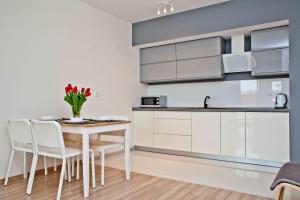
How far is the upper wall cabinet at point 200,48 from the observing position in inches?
156

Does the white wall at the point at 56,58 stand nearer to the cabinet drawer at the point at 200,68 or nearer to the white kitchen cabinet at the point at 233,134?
the cabinet drawer at the point at 200,68

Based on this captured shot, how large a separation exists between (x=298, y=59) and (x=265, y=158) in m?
1.49

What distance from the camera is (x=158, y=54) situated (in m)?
4.66

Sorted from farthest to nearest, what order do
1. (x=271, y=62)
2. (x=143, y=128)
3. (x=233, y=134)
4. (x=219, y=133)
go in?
1. (x=143, y=128)
2. (x=219, y=133)
3. (x=233, y=134)
4. (x=271, y=62)

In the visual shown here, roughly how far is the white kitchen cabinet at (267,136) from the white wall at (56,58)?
2.31m

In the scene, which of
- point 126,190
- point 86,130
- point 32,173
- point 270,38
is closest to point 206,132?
point 270,38

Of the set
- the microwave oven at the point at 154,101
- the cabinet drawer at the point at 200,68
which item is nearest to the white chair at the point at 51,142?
the microwave oven at the point at 154,101

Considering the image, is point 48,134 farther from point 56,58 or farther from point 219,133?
point 219,133

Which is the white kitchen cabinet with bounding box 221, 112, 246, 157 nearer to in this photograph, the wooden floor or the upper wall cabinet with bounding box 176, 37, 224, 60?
the upper wall cabinet with bounding box 176, 37, 224, 60

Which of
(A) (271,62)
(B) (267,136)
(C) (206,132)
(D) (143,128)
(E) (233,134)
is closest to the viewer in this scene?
(B) (267,136)

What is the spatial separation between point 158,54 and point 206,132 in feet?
6.11

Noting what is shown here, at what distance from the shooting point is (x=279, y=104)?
3.54 meters

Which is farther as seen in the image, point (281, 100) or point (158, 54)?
point (158, 54)

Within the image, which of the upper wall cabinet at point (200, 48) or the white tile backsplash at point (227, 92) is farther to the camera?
the upper wall cabinet at point (200, 48)
